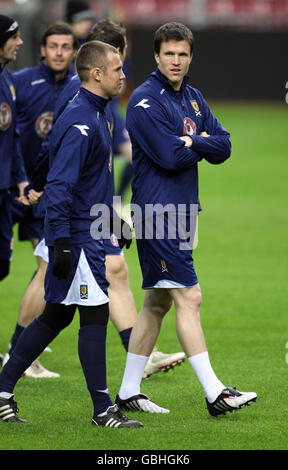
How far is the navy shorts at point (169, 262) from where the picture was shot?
17.5 feet

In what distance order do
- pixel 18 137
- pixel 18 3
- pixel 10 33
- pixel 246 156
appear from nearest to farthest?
pixel 10 33
pixel 18 137
pixel 246 156
pixel 18 3

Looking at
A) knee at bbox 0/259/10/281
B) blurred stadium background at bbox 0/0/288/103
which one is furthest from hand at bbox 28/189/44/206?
blurred stadium background at bbox 0/0/288/103

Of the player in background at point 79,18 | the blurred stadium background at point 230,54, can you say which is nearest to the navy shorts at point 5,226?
the player in background at point 79,18

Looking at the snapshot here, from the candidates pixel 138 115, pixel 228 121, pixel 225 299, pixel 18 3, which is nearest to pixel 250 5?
pixel 228 121

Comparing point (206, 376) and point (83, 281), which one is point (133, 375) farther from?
point (83, 281)

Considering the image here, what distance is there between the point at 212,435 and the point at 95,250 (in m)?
1.17

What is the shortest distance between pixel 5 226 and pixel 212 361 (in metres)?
1.79

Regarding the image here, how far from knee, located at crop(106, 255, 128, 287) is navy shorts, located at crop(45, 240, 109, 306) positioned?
1.35m

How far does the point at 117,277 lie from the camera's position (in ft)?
21.4

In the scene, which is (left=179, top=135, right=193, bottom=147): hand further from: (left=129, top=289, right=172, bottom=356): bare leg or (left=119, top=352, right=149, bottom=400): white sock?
(left=119, top=352, right=149, bottom=400): white sock

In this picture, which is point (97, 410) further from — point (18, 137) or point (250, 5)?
point (250, 5)

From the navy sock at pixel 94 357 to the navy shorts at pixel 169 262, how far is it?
493 mm

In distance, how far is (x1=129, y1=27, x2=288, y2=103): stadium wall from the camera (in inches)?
1378
